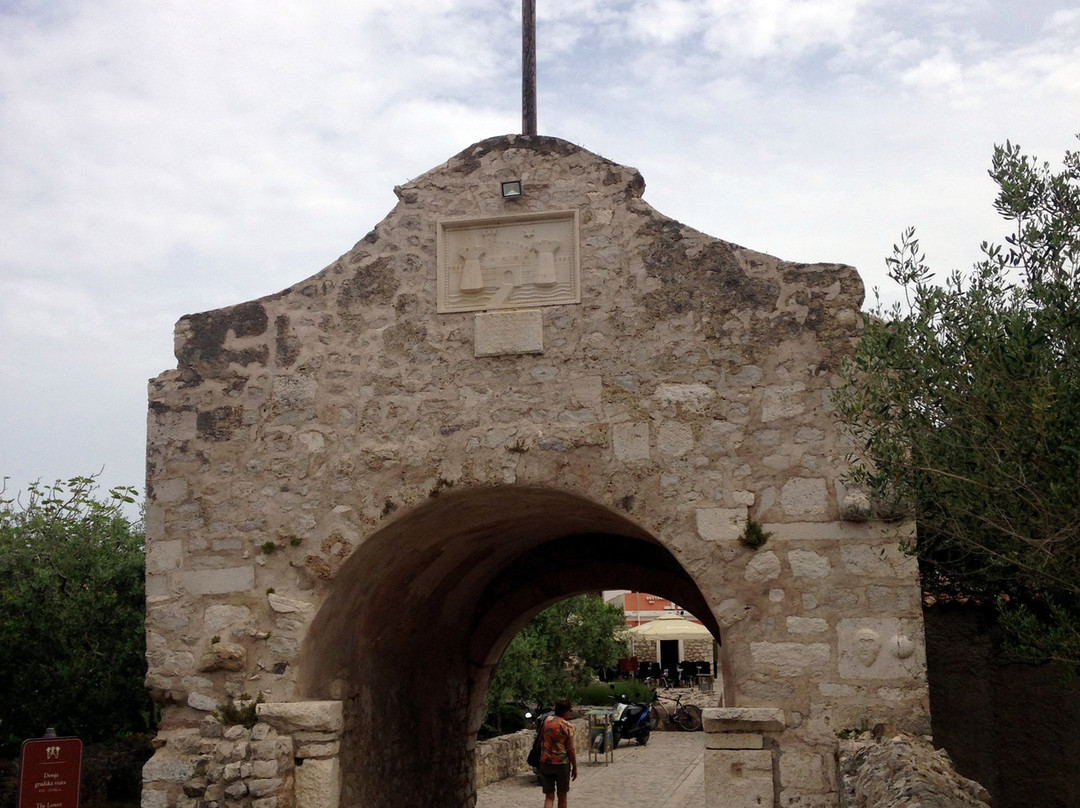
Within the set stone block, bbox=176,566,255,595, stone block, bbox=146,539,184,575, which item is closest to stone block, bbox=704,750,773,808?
stone block, bbox=176,566,255,595

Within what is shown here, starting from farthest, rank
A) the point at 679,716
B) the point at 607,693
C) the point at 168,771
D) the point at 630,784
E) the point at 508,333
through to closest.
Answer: the point at 607,693 → the point at 679,716 → the point at 630,784 → the point at 508,333 → the point at 168,771

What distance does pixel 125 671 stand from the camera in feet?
32.1

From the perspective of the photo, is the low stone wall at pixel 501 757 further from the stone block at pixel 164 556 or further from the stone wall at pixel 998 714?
the stone block at pixel 164 556

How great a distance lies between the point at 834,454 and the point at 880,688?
119cm

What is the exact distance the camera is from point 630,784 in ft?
44.0

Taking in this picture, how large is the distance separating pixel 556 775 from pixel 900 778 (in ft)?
19.3

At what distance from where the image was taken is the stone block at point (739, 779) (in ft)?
18.3

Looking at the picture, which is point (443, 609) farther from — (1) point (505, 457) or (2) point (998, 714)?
(2) point (998, 714)

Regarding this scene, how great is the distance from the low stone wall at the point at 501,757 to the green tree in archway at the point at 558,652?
1249 millimetres

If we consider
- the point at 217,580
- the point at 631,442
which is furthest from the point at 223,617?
the point at 631,442

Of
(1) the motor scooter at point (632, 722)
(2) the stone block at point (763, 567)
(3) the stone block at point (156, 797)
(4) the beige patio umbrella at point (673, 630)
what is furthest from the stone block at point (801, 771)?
(4) the beige patio umbrella at point (673, 630)

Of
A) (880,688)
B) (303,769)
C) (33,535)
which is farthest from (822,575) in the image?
(33,535)

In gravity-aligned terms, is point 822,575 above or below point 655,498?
below

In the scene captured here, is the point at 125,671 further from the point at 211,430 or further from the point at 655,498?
the point at 655,498
